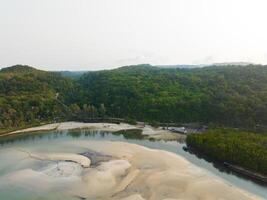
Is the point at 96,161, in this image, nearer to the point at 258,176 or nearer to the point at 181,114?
the point at 258,176

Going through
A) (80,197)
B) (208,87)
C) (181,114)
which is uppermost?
(208,87)

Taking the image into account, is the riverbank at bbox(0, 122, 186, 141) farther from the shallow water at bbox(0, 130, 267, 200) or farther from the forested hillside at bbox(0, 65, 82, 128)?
the forested hillside at bbox(0, 65, 82, 128)

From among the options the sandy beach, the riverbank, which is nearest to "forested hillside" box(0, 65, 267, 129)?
the riverbank

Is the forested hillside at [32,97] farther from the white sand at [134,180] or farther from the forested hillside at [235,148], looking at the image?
the forested hillside at [235,148]

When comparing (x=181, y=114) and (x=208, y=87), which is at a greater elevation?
(x=208, y=87)

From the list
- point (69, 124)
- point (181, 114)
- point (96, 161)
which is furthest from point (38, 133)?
point (181, 114)

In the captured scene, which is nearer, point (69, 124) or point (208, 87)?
point (69, 124)
